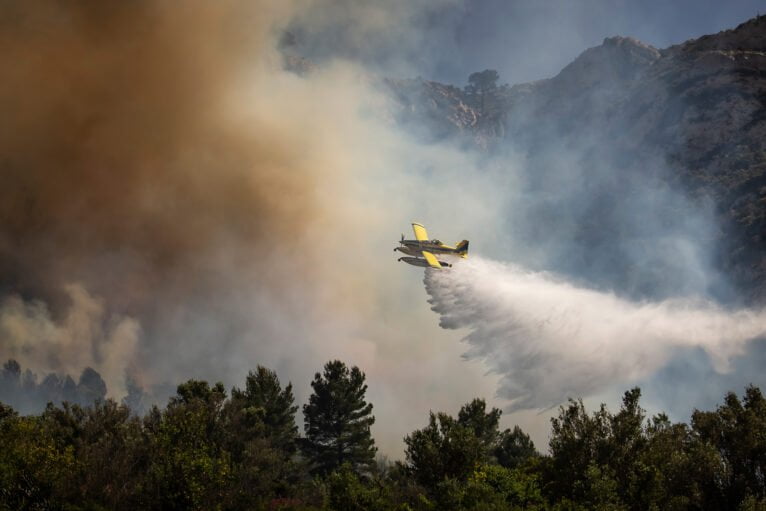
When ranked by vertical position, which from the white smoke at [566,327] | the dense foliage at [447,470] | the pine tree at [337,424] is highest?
the white smoke at [566,327]

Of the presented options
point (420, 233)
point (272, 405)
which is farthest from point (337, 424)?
point (420, 233)

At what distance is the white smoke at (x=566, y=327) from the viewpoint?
288 feet

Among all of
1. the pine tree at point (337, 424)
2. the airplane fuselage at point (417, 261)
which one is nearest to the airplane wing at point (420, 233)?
the airplane fuselage at point (417, 261)

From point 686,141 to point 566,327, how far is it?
80121mm

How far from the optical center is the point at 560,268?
162 metres

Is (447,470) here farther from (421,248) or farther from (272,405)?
(421,248)

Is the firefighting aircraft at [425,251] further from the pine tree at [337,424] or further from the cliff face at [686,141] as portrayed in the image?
the cliff face at [686,141]

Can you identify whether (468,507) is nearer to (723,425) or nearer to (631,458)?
(631,458)

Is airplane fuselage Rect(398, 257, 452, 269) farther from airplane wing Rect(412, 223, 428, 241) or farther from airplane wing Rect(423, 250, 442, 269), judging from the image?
airplane wing Rect(412, 223, 428, 241)

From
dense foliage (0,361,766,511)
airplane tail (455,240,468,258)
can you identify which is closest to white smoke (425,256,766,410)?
airplane tail (455,240,468,258)

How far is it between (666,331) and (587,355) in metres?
27.4

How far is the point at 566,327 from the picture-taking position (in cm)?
9462

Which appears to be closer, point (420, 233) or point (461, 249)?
point (461, 249)

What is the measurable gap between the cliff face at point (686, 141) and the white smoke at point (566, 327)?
10.6 m
